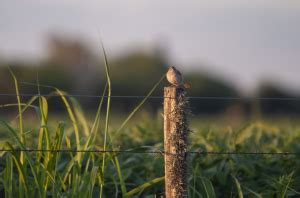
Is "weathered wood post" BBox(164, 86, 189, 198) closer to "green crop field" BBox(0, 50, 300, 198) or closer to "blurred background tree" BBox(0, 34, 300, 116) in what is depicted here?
"green crop field" BBox(0, 50, 300, 198)

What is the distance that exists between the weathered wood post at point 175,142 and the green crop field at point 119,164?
6.3 inches

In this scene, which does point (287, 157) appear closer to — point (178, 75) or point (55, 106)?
point (178, 75)

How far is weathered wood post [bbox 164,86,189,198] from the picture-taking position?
12.9 feet

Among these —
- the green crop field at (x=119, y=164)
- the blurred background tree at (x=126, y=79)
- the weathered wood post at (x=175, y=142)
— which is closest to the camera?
the weathered wood post at (x=175, y=142)

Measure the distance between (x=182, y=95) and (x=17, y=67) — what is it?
3621 cm

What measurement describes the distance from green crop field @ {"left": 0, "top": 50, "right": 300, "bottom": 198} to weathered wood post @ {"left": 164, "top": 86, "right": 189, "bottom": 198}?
161 mm

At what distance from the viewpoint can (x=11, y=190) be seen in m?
4.23

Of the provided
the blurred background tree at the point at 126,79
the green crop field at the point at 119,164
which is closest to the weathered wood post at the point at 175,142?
the green crop field at the point at 119,164

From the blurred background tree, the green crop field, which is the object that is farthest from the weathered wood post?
the blurred background tree

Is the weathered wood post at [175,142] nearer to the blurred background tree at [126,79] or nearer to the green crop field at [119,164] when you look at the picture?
the green crop field at [119,164]

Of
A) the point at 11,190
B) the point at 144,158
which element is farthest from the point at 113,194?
the point at 11,190

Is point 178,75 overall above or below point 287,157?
above

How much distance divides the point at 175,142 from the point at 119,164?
1.31 m

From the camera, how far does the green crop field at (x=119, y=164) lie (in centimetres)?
422
